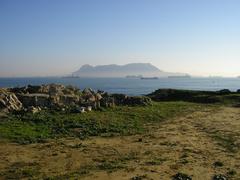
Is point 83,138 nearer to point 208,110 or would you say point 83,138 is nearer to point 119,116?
point 119,116

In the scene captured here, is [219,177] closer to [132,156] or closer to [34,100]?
[132,156]

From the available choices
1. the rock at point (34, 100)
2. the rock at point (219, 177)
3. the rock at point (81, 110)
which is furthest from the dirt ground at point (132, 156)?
A: the rock at point (34, 100)

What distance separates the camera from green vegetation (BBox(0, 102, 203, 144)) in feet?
83.9

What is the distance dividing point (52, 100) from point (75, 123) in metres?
7.19

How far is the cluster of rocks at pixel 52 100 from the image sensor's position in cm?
3245

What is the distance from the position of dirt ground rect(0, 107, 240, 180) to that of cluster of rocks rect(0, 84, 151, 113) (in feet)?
28.5

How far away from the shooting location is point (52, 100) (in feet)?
114

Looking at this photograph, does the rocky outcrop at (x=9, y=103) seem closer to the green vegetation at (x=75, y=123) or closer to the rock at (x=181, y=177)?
the green vegetation at (x=75, y=123)

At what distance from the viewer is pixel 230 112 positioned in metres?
39.5

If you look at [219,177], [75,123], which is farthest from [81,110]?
[219,177]

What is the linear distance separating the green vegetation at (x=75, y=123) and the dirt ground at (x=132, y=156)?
1.48 m

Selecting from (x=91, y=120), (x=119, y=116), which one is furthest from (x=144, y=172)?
(x=119, y=116)

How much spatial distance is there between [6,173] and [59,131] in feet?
29.7

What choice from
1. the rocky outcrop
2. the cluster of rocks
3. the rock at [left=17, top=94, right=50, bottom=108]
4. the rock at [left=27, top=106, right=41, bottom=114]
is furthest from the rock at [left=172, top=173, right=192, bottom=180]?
the rock at [left=17, top=94, right=50, bottom=108]
